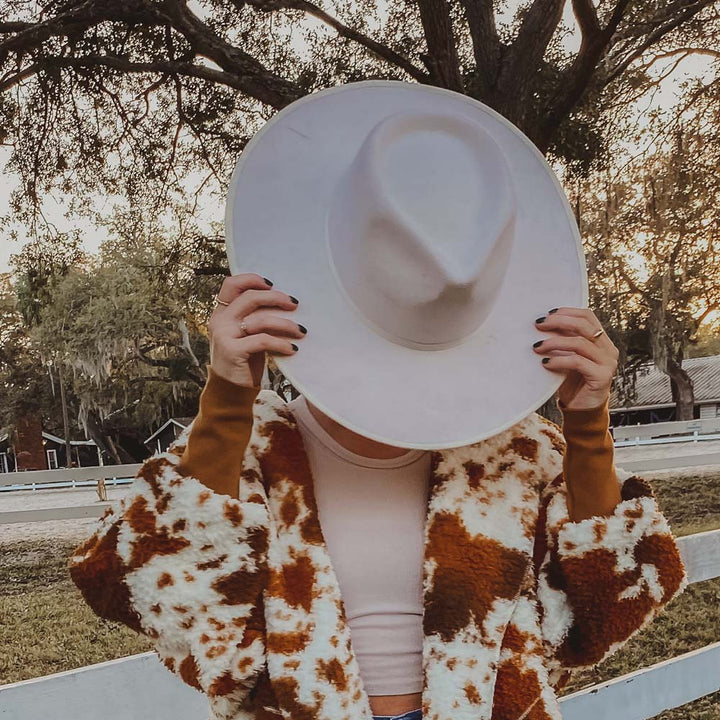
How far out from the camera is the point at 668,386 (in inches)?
1124

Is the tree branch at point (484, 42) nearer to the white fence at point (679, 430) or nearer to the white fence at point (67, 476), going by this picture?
the white fence at point (67, 476)

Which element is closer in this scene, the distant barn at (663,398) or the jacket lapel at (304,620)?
the jacket lapel at (304,620)

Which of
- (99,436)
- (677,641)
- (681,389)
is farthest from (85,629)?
(681,389)

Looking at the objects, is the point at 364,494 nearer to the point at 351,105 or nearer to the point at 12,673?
the point at 351,105

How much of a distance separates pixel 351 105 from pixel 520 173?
0.92 feet

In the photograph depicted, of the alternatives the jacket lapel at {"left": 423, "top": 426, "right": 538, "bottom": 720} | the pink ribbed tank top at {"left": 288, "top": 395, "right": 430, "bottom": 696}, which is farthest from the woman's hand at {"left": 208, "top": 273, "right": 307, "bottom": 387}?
the jacket lapel at {"left": 423, "top": 426, "right": 538, "bottom": 720}

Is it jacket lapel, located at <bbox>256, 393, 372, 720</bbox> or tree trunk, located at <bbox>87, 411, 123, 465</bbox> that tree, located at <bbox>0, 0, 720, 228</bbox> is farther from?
tree trunk, located at <bbox>87, 411, 123, 465</bbox>

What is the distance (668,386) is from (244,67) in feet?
91.1

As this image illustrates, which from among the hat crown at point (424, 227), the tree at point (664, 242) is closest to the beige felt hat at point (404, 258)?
the hat crown at point (424, 227)

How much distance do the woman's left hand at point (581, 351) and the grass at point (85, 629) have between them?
2733 millimetres

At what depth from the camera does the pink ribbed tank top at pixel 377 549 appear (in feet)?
3.35

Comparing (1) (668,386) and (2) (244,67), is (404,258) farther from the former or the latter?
(1) (668,386)

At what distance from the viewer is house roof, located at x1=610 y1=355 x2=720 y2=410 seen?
1088 inches

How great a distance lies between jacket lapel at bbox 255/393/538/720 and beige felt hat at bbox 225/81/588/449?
0.55ft
